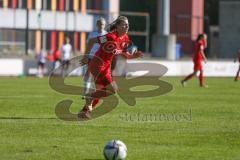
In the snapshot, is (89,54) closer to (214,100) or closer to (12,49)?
(214,100)

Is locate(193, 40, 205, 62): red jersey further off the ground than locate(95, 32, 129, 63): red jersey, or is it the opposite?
locate(95, 32, 129, 63): red jersey

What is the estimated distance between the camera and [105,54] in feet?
57.1

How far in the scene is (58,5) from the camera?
Result: 7812 centimetres

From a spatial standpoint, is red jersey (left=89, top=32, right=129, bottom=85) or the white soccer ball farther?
red jersey (left=89, top=32, right=129, bottom=85)

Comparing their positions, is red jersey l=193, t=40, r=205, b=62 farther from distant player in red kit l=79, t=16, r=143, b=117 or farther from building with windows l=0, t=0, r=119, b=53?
building with windows l=0, t=0, r=119, b=53

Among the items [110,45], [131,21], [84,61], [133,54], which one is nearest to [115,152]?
[110,45]

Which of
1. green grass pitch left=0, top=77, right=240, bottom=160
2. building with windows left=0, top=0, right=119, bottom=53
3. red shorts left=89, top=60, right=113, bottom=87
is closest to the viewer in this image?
green grass pitch left=0, top=77, right=240, bottom=160

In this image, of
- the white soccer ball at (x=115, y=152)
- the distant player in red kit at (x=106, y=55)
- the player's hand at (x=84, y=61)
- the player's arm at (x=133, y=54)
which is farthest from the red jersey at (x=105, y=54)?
the white soccer ball at (x=115, y=152)

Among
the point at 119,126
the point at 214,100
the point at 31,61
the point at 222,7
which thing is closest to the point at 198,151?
the point at 119,126

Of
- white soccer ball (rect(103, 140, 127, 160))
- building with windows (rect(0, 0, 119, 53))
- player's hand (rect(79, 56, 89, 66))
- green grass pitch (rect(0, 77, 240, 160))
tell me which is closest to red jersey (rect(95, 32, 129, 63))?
player's hand (rect(79, 56, 89, 66))

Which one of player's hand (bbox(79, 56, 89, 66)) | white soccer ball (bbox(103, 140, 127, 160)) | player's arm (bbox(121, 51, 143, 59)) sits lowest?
white soccer ball (bbox(103, 140, 127, 160))

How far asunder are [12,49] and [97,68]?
162 ft

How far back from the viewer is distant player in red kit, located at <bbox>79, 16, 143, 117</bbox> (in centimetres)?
1712

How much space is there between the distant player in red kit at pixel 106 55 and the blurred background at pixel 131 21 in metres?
42.8
